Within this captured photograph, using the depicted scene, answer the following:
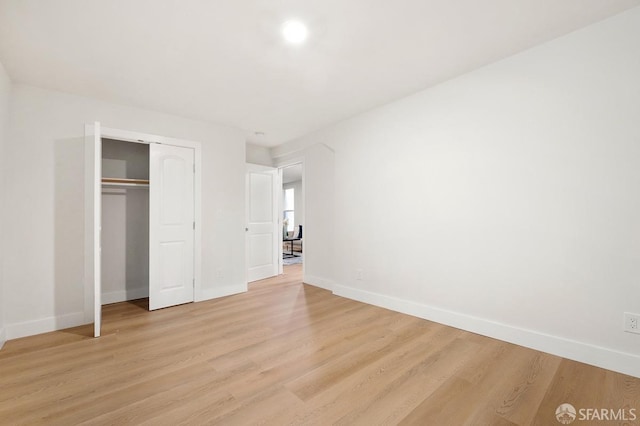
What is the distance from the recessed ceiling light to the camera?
207 centimetres

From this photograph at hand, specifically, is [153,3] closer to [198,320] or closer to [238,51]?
[238,51]

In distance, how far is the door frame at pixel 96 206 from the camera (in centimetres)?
279

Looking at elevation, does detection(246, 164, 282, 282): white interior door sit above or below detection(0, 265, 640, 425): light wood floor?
above

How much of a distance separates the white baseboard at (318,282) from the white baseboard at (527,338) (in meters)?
1.06


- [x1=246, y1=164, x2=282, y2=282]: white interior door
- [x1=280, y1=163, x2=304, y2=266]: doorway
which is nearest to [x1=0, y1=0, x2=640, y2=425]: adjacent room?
[x1=246, y1=164, x2=282, y2=282]: white interior door

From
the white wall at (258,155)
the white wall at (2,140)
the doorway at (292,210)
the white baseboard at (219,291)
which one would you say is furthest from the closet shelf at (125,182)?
the doorway at (292,210)

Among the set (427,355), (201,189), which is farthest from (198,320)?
(427,355)

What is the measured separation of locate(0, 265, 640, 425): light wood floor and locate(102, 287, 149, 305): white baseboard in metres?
0.89

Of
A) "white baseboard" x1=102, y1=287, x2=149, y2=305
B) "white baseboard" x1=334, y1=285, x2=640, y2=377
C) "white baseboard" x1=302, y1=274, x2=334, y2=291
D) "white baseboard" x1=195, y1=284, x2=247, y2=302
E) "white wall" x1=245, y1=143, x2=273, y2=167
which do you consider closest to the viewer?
"white baseboard" x1=334, y1=285, x2=640, y2=377

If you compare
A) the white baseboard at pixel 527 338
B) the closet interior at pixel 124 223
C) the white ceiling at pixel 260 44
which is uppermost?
the white ceiling at pixel 260 44

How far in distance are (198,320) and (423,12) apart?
3662 millimetres

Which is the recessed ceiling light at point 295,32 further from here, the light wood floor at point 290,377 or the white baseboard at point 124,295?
the white baseboard at point 124,295

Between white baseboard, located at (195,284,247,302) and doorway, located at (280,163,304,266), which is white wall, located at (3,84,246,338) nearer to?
white baseboard, located at (195,284,247,302)

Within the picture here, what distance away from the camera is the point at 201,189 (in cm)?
399
